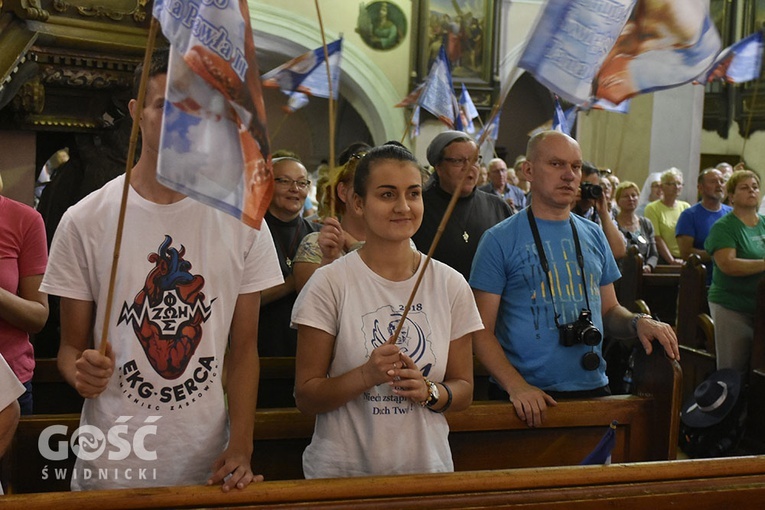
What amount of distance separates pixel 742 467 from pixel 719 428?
2.68 meters

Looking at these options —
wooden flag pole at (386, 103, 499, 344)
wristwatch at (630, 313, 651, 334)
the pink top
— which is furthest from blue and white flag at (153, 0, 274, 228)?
wristwatch at (630, 313, 651, 334)

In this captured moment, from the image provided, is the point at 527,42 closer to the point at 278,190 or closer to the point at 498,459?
the point at 498,459

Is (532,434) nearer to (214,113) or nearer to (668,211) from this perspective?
(214,113)

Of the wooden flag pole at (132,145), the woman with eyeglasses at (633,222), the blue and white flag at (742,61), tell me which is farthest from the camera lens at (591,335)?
the woman with eyeglasses at (633,222)

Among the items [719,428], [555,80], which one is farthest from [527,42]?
[719,428]

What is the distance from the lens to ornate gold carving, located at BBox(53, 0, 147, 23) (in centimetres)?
345

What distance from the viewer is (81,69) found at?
3531 mm

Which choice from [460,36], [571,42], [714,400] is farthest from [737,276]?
[460,36]

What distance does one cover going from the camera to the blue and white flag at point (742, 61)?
5.38 meters

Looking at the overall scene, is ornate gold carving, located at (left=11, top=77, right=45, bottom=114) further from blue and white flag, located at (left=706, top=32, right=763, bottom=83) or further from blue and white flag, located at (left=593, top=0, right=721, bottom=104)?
blue and white flag, located at (left=706, top=32, right=763, bottom=83)

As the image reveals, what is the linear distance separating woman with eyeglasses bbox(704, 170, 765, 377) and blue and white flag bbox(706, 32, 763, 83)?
910 mm

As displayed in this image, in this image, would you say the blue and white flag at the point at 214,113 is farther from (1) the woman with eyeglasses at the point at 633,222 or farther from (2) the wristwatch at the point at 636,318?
(1) the woman with eyeglasses at the point at 633,222

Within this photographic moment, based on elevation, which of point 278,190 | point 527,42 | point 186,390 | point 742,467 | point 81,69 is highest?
point 81,69

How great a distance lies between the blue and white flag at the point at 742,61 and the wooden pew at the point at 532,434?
130 inches
